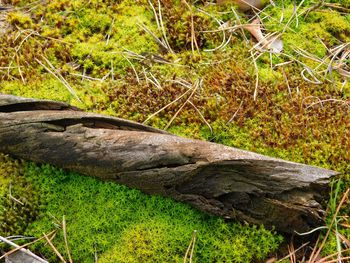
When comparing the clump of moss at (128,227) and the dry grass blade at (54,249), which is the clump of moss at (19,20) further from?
the dry grass blade at (54,249)

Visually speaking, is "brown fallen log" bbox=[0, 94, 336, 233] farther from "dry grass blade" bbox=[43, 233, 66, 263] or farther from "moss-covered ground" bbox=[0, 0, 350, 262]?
"dry grass blade" bbox=[43, 233, 66, 263]

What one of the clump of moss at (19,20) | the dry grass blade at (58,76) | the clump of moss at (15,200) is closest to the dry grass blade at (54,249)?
the clump of moss at (15,200)

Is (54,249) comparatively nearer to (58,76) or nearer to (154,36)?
(58,76)

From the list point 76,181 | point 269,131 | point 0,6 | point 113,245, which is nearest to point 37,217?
point 76,181

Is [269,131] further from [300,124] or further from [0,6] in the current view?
[0,6]

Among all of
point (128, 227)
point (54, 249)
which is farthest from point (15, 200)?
point (128, 227)

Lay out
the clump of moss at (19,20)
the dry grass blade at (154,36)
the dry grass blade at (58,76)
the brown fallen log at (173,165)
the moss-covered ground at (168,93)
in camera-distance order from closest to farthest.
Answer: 1. the brown fallen log at (173,165)
2. the moss-covered ground at (168,93)
3. the dry grass blade at (58,76)
4. the dry grass blade at (154,36)
5. the clump of moss at (19,20)

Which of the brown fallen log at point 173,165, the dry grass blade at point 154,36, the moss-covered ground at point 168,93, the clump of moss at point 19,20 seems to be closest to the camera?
the brown fallen log at point 173,165

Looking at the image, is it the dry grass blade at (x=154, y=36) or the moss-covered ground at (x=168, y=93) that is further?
the dry grass blade at (x=154, y=36)
